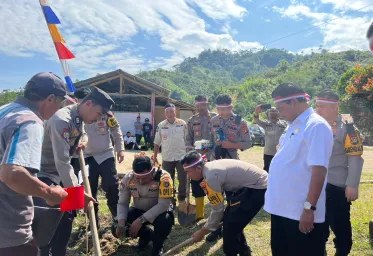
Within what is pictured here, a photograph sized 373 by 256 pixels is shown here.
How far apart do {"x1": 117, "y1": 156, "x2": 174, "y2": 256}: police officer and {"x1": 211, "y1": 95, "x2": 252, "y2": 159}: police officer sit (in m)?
1.20

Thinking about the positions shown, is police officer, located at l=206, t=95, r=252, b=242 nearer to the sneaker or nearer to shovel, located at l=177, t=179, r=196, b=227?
shovel, located at l=177, t=179, r=196, b=227

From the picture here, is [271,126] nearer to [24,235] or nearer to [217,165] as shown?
[217,165]

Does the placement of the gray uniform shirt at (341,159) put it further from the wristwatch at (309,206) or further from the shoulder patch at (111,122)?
the shoulder patch at (111,122)

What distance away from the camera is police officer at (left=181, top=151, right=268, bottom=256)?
10.5ft

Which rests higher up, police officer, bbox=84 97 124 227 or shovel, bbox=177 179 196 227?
police officer, bbox=84 97 124 227

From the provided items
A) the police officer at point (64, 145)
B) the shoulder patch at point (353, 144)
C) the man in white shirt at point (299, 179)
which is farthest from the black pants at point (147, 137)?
the man in white shirt at point (299, 179)

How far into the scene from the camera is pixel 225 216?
3.28 metres

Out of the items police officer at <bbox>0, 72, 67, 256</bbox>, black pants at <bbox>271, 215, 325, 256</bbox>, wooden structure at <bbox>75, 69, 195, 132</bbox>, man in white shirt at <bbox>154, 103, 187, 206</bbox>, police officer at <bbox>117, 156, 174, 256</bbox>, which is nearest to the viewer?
police officer at <bbox>0, 72, 67, 256</bbox>

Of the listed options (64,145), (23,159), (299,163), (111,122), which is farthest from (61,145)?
(299,163)

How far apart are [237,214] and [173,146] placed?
2.52 metres

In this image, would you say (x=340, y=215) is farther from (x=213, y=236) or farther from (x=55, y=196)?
(x=55, y=196)

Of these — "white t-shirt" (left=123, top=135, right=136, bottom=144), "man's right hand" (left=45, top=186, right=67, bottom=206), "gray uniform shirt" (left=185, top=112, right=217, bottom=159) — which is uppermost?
"gray uniform shirt" (left=185, top=112, right=217, bottom=159)

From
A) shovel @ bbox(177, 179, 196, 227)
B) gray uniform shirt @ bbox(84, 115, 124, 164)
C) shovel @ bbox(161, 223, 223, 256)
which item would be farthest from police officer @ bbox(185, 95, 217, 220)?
shovel @ bbox(161, 223, 223, 256)

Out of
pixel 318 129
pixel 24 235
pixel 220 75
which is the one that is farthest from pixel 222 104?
pixel 220 75
